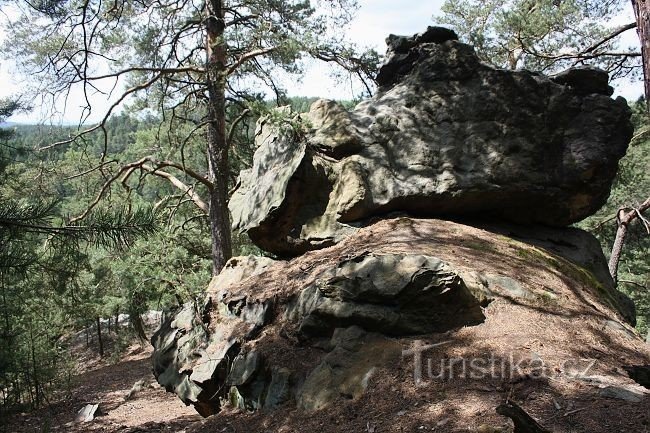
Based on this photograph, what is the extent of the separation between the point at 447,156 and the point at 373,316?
11.6 ft

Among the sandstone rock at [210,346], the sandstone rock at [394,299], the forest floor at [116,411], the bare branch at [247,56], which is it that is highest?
the bare branch at [247,56]

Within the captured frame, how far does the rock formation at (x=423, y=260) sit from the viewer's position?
4203 mm

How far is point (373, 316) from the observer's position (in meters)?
4.73

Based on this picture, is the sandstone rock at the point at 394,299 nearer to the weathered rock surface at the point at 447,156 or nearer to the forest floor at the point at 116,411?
the weathered rock surface at the point at 447,156

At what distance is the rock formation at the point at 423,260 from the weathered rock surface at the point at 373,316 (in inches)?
0.8

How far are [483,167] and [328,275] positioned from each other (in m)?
3.29

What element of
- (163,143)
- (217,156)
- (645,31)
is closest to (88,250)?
(217,156)

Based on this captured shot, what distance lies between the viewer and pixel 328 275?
5383 millimetres

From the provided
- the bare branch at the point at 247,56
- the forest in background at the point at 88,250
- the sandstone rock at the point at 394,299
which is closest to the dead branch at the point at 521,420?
the sandstone rock at the point at 394,299

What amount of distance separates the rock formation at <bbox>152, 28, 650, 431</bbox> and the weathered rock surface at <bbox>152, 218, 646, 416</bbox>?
0.02m

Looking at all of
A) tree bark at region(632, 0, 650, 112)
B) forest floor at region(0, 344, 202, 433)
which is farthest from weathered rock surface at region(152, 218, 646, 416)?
tree bark at region(632, 0, 650, 112)

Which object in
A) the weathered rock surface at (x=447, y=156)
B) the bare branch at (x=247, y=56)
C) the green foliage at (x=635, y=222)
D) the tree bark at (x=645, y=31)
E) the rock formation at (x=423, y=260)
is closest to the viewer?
the tree bark at (x=645, y=31)

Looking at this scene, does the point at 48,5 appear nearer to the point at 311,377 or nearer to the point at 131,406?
the point at 311,377

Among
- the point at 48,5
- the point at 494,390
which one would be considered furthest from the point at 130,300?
the point at 494,390
